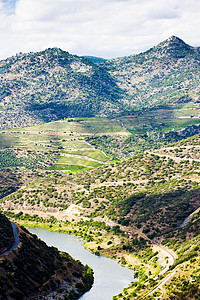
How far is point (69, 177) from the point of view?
14175 cm

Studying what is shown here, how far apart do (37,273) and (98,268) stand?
20865 millimetres

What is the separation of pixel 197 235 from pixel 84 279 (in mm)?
23190

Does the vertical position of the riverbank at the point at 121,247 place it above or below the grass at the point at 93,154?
below

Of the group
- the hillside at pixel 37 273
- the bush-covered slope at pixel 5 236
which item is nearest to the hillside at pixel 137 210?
the hillside at pixel 37 273

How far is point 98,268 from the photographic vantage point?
8019 centimetres

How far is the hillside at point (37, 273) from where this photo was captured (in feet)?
182

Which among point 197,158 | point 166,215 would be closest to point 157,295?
point 166,215

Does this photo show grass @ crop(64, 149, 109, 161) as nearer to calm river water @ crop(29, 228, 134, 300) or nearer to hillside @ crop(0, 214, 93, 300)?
calm river water @ crop(29, 228, 134, 300)

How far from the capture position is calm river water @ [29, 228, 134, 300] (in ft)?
220

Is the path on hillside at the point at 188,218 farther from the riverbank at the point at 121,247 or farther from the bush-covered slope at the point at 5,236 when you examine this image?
the bush-covered slope at the point at 5,236

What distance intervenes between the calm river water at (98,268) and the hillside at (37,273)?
180 cm

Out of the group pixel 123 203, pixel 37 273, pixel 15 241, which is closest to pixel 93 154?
pixel 123 203

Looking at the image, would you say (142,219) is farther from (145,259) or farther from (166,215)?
(145,259)

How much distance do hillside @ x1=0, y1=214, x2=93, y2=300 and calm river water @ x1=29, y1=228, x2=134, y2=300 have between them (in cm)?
180
